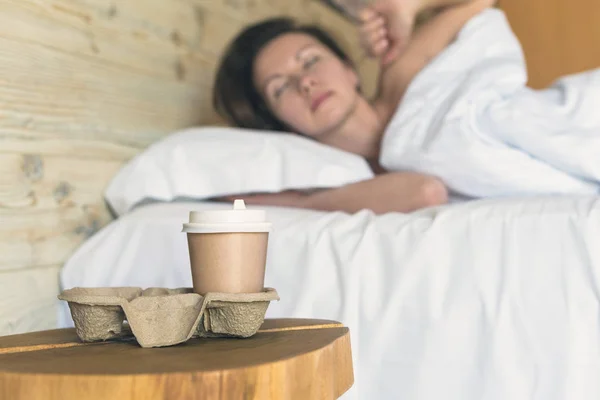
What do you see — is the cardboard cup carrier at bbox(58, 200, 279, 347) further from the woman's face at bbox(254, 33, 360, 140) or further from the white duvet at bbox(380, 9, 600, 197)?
the woman's face at bbox(254, 33, 360, 140)

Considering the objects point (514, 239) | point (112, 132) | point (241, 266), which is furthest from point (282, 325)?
point (112, 132)

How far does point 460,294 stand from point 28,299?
651 millimetres

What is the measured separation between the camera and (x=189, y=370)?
1.45 feet

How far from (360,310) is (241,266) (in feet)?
0.87

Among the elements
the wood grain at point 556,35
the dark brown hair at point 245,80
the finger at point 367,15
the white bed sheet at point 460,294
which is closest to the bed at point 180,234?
the white bed sheet at point 460,294

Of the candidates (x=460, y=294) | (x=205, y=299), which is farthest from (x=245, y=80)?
(x=205, y=299)

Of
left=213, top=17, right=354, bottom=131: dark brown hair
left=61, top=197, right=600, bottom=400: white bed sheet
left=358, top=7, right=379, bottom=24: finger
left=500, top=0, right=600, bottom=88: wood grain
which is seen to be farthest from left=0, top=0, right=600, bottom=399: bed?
left=500, top=0, right=600, bottom=88: wood grain

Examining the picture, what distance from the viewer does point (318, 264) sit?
89 cm

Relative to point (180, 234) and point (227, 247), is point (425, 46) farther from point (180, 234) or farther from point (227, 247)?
point (227, 247)

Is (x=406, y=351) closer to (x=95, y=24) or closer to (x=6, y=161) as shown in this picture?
(x=6, y=161)

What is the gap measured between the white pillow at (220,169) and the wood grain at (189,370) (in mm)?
592

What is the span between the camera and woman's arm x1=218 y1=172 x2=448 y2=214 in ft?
3.68

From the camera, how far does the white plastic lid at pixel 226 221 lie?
0.61 metres

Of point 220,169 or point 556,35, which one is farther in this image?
point 556,35
